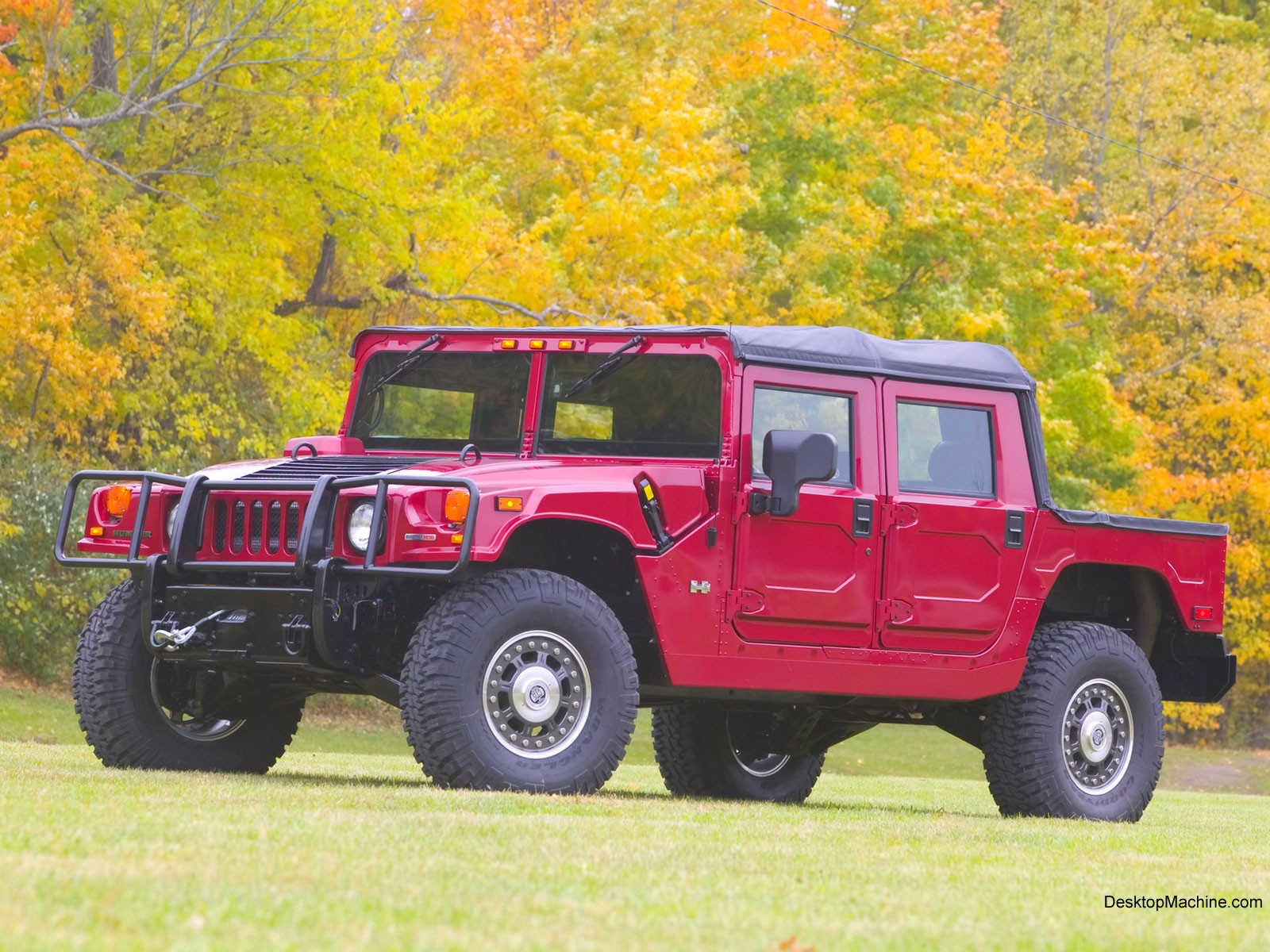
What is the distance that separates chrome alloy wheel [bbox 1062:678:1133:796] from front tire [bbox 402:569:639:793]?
2.97 m

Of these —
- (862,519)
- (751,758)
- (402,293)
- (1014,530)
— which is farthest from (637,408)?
(402,293)

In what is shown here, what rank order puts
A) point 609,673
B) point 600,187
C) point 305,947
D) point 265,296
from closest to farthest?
point 305,947 → point 609,673 → point 265,296 → point 600,187

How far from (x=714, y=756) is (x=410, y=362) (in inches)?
118

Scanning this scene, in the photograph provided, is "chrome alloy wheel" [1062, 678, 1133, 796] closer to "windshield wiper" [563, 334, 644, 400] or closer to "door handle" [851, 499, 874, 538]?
"door handle" [851, 499, 874, 538]

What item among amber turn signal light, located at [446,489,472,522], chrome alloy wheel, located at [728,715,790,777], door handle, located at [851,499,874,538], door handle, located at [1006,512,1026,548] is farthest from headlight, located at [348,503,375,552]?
chrome alloy wheel, located at [728,715,790,777]

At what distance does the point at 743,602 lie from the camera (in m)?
9.70

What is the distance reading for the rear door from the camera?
1035 centimetres

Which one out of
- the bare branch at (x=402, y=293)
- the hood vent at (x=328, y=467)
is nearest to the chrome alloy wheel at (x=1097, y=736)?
the hood vent at (x=328, y=467)

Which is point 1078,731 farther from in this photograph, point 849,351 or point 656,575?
point 656,575

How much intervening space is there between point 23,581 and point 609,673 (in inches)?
729

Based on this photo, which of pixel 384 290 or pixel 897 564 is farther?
pixel 384 290

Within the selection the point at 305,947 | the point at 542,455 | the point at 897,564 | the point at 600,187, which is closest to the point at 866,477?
the point at 897,564

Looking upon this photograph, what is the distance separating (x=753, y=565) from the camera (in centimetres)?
976

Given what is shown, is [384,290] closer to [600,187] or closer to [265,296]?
[265,296]
